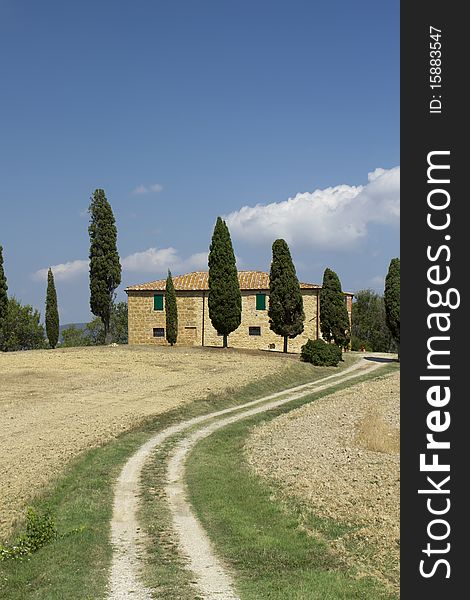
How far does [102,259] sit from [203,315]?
12.3 metres

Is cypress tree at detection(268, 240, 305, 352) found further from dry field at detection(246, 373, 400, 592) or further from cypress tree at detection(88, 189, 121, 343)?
dry field at detection(246, 373, 400, 592)

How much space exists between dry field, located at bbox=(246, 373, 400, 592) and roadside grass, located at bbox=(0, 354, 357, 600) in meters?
3.97

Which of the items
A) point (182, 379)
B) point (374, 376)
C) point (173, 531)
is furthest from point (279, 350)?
point (173, 531)

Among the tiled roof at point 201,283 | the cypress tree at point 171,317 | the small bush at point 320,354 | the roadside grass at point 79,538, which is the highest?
the tiled roof at point 201,283

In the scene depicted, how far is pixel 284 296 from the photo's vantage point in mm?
60062

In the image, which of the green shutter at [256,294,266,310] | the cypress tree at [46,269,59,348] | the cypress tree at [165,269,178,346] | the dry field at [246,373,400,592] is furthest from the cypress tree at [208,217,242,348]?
the dry field at [246,373,400,592]

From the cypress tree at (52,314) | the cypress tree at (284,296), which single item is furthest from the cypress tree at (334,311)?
the cypress tree at (52,314)

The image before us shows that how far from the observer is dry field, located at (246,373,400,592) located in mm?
13508

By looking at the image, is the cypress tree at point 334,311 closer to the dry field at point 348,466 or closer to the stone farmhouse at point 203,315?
the stone farmhouse at point 203,315

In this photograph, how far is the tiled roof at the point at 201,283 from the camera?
70625 mm

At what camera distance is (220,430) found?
2862 cm

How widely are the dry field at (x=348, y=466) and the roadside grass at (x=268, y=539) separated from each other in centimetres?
39

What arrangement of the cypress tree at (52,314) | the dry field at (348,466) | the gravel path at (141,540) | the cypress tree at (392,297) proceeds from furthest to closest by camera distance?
the cypress tree at (52,314) < the cypress tree at (392,297) < the dry field at (348,466) < the gravel path at (141,540)

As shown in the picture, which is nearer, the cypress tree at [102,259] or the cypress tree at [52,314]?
the cypress tree at [102,259]
